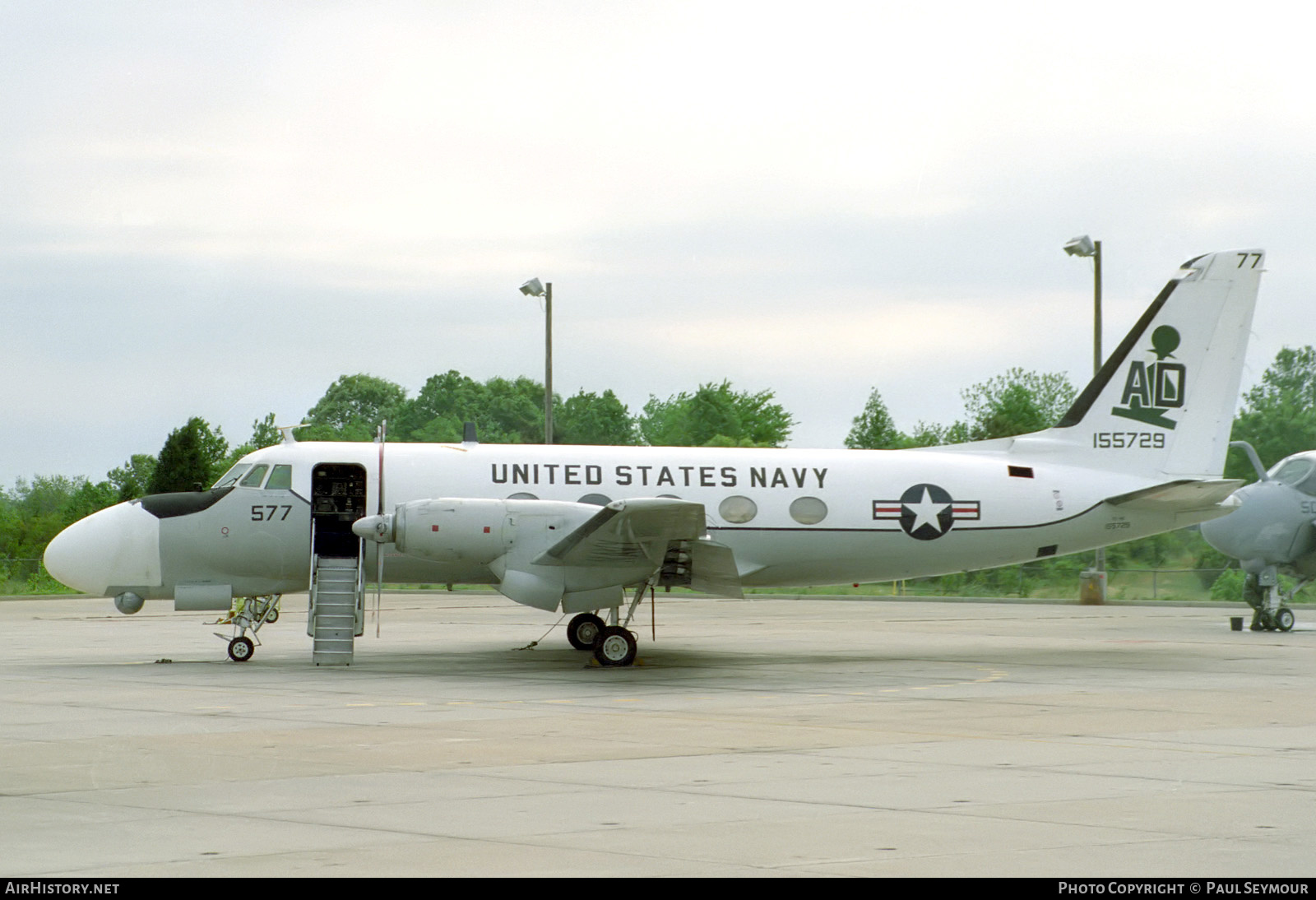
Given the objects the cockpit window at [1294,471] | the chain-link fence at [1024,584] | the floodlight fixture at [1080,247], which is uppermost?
the floodlight fixture at [1080,247]

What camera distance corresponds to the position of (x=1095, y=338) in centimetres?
3531

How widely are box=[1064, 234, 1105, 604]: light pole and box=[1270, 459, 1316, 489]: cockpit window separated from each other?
4.39 m

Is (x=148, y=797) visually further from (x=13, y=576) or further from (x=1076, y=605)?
(x=13, y=576)

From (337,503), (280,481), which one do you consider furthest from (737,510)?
(280,481)

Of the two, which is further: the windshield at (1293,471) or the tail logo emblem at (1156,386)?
the windshield at (1293,471)

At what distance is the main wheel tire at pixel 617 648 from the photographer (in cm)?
1891

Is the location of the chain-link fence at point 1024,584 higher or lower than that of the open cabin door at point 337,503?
lower

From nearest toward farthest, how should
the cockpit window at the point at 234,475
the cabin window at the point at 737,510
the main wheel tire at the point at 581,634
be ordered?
the cockpit window at the point at 234,475
the cabin window at the point at 737,510
the main wheel tire at the point at 581,634

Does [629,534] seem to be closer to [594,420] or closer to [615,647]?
[615,647]

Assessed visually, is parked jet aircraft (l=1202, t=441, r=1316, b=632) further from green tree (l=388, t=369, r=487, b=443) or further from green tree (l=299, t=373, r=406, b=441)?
green tree (l=299, t=373, r=406, b=441)

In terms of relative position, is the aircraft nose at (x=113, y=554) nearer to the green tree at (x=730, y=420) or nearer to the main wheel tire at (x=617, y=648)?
the main wheel tire at (x=617, y=648)

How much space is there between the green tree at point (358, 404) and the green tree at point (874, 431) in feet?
111

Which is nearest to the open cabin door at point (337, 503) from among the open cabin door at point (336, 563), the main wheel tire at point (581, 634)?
the open cabin door at point (336, 563)

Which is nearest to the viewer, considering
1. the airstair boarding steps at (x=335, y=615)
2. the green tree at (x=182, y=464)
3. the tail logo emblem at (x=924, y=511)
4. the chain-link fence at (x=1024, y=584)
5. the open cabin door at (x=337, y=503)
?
the airstair boarding steps at (x=335, y=615)
